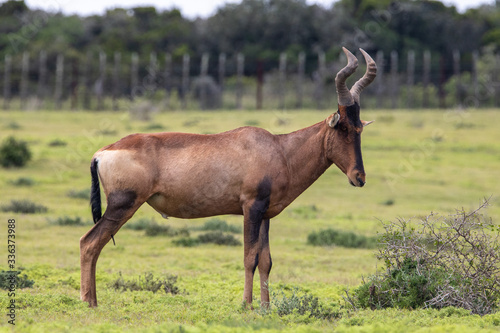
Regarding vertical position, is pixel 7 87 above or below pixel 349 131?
above

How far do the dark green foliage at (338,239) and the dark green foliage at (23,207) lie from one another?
632 cm

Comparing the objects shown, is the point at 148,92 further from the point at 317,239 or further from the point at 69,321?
the point at 69,321

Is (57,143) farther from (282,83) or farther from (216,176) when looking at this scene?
(282,83)

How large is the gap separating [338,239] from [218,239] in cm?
235

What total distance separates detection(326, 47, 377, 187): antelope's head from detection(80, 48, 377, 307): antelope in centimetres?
1

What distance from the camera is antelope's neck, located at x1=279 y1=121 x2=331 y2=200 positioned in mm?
9023

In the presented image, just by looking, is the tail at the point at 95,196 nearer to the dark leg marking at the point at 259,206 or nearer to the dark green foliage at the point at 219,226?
the dark leg marking at the point at 259,206

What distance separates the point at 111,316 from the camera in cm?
809

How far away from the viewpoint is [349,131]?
888 cm

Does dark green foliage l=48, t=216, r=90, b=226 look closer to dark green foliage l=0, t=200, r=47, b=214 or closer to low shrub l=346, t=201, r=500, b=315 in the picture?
dark green foliage l=0, t=200, r=47, b=214

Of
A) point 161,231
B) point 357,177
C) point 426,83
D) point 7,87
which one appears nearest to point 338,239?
point 161,231

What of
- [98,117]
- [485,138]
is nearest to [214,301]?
[485,138]

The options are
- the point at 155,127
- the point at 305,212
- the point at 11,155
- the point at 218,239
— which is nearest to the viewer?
the point at 218,239

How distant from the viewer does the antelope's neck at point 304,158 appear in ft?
29.6
